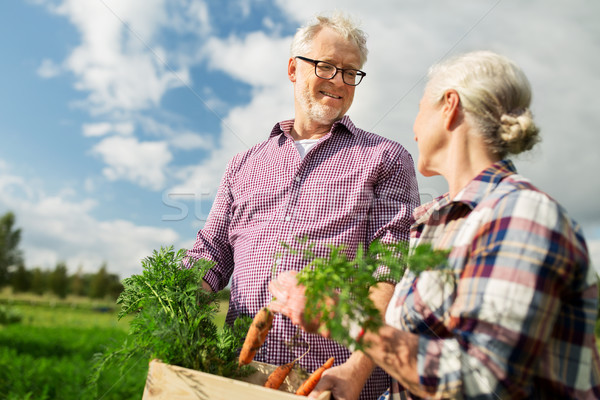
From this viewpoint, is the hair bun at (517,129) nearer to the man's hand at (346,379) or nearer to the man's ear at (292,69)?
the man's hand at (346,379)

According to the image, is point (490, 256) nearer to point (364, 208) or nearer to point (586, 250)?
point (586, 250)

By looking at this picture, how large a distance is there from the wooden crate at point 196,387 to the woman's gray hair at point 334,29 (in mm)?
2263

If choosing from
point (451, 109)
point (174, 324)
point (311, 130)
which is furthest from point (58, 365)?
point (451, 109)

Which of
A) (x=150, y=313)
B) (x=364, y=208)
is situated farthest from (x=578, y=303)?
(x=150, y=313)

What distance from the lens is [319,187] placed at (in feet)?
9.11

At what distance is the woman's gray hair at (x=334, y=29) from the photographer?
10.3 ft

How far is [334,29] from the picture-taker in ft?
10.4

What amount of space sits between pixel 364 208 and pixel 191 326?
1.16 m

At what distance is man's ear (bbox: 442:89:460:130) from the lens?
5.81 ft

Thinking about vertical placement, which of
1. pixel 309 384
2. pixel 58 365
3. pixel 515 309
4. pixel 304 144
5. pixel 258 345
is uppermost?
pixel 304 144

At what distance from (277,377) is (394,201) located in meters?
1.21

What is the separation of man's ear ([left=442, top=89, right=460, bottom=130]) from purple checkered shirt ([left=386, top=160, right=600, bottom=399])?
1.19 feet

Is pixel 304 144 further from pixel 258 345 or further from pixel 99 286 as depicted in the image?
pixel 99 286

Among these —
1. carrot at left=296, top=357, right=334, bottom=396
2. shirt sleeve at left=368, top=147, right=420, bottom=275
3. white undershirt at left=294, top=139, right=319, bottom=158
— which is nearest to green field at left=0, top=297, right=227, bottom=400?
carrot at left=296, top=357, right=334, bottom=396
